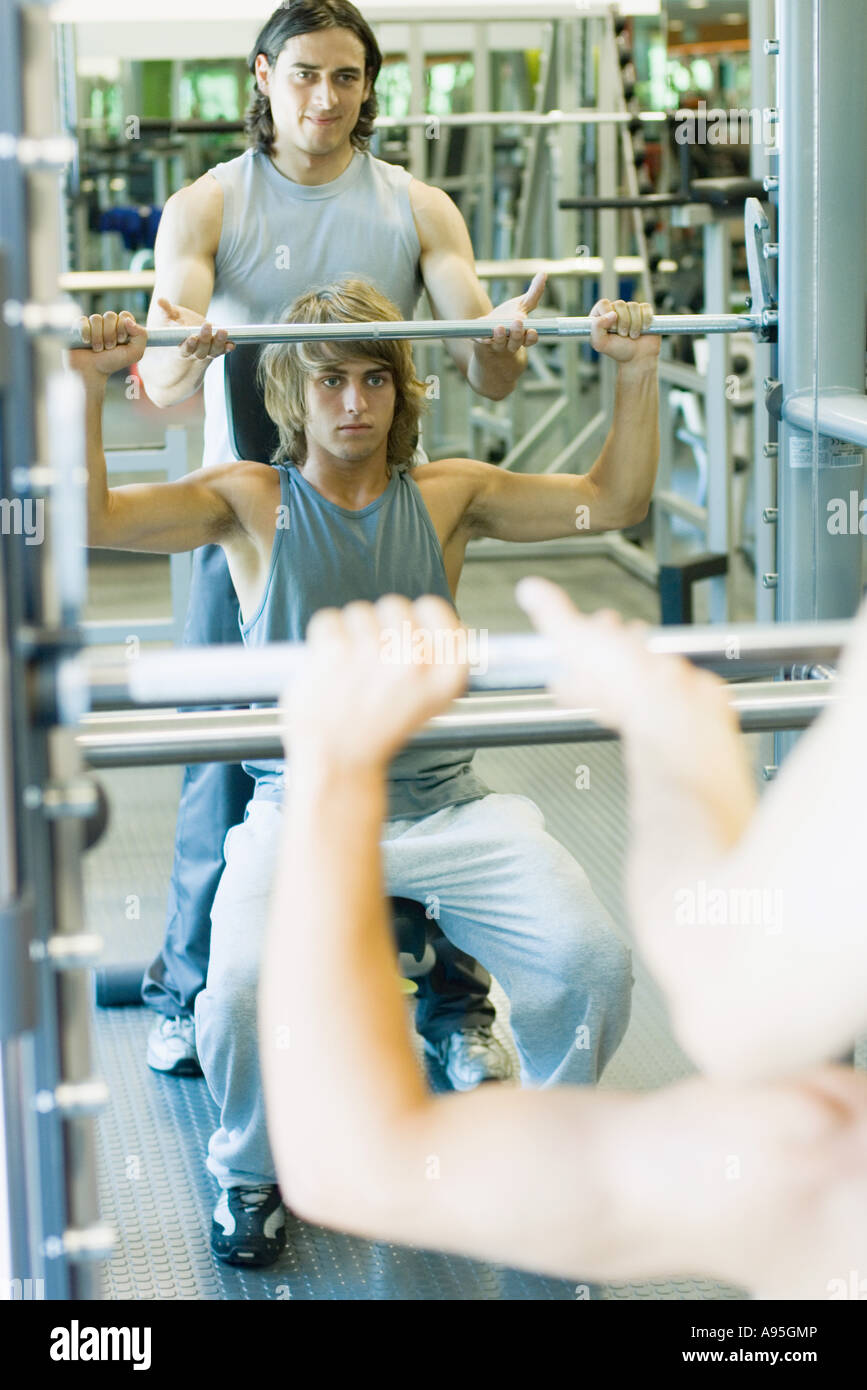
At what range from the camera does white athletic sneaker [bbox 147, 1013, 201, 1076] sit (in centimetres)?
234

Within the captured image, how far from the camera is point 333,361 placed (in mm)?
2033

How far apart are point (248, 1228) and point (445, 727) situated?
3.64ft

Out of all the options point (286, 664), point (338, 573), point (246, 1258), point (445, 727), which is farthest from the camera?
point (338, 573)

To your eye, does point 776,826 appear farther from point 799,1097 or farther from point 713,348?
point 713,348

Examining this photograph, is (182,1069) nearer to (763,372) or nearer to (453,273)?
(453,273)

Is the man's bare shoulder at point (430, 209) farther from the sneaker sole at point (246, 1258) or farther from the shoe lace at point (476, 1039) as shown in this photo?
the sneaker sole at point (246, 1258)

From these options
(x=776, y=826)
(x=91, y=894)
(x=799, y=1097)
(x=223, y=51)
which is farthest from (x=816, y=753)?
(x=223, y=51)

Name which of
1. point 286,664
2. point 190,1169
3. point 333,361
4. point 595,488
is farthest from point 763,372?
point 286,664

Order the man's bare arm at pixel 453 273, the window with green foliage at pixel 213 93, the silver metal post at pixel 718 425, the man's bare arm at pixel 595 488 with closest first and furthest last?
the man's bare arm at pixel 595 488 < the man's bare arm at pixel 453 273 < the silver metal post at pixel 718 425 < the window with green foliage at pixel 213 93

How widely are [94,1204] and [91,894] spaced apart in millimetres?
2061

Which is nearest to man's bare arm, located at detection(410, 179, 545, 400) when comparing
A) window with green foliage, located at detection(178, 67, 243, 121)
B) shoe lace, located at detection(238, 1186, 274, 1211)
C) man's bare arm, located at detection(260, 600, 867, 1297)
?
shoe lace, located at detection(238, 1186, 274, 1211)

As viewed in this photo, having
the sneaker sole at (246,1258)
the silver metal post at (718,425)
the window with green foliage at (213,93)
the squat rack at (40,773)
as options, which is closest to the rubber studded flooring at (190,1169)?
the sneaker sole at (246,1258)

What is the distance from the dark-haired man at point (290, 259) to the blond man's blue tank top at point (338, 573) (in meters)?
0.27

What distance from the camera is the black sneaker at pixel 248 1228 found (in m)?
1.89
